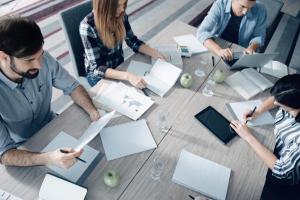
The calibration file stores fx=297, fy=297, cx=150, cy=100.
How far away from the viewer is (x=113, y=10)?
177cm

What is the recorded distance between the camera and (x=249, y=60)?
1956 mm

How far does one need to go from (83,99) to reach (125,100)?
0.80ft

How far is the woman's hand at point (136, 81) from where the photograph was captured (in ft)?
5.97

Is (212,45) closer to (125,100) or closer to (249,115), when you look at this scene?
(249,115)

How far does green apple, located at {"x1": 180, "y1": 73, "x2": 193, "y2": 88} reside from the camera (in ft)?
6.12

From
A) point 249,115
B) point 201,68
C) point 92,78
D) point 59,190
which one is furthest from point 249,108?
point 59,190

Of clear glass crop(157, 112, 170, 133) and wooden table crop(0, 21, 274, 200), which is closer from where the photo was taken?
wooden table crop(0, 21, 274, 200)

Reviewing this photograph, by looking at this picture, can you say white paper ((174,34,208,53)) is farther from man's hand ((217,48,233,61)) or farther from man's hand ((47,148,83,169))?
man's hand ((47,148,83,169))

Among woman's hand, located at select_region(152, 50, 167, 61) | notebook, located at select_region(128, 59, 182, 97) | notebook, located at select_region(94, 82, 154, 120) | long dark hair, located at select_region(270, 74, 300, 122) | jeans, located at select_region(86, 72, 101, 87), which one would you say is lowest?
jeans, located at select_region(86, 72, 101, 87)

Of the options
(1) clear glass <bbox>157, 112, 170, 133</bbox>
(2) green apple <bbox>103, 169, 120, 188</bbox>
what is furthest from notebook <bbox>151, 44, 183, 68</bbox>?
(2) green apple <bbox>103, 169, 120, 188</bbox>

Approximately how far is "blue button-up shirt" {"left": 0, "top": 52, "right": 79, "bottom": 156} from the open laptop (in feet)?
3.50

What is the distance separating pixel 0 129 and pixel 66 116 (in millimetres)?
361

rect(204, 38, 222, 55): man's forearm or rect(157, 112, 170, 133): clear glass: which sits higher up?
rect(204, 38, 222, 55): man's forearm

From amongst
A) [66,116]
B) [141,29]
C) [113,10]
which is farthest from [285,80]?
[141,29]
